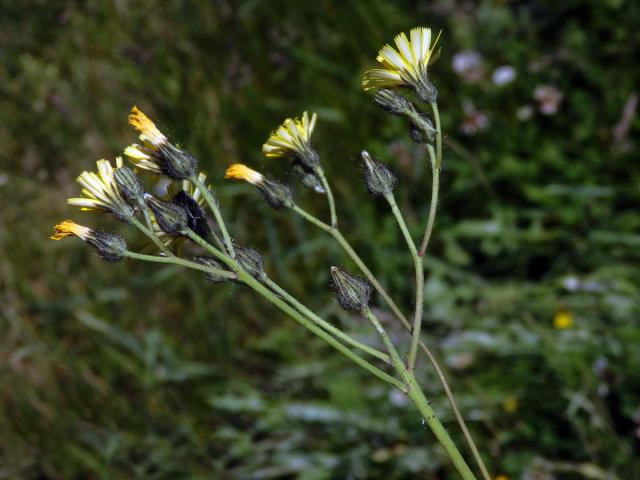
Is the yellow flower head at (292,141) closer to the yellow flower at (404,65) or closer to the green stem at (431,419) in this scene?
the yellow flower at (404,65)

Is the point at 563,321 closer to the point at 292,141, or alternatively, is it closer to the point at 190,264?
the point at 292,141

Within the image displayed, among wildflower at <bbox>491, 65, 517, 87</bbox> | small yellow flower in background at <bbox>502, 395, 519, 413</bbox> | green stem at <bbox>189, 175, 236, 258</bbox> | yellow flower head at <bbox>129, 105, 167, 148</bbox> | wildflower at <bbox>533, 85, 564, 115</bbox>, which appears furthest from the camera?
wildflower at <bbox>491, 65, 517, 87</bbox>

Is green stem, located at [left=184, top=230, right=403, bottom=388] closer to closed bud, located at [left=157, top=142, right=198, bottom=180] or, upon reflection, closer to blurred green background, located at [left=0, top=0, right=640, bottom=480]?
closed bud, located at [left=157, top=142, right=198, bottom=180]

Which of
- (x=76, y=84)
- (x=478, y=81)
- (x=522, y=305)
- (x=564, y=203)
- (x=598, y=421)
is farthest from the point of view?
(x=76, y=84)

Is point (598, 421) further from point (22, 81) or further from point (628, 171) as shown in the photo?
point (22, 81)

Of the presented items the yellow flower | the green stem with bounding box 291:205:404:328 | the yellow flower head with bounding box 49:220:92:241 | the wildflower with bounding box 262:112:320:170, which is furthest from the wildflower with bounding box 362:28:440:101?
the yellow flower head with bounding box 49:220:92:241

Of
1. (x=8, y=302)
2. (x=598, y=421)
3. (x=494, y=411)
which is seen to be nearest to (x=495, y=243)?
(x=494, y=411)
